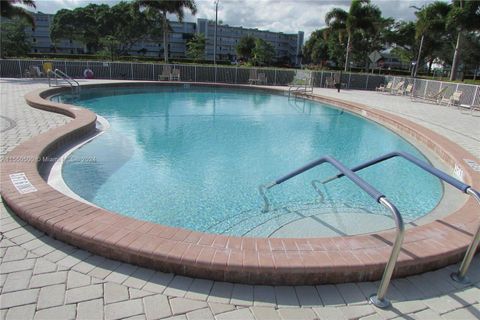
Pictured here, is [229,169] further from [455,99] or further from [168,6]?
[168,6]

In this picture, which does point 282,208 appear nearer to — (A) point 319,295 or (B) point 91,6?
(A) point 319,295

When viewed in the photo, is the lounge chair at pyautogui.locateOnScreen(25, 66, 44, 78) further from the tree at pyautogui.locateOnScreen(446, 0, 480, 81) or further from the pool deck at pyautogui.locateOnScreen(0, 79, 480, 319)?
the tree at pyautogui.locateOnScreen(446, 0, 480, 81)

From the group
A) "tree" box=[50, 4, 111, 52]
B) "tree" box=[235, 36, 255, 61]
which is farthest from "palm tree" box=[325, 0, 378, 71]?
"tree" box=[235, 36, 255, 61]

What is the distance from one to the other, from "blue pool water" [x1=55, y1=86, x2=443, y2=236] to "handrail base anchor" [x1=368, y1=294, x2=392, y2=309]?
1770mm

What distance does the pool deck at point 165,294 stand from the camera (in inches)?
81.1

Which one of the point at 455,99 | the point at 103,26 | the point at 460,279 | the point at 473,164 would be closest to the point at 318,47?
the point at 103,26

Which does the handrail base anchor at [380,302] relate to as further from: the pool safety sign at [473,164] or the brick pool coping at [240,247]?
the pool safety sign at [473,164]

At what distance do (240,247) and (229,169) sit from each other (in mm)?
3585

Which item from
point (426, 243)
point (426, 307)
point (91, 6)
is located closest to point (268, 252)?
point (426, 307)

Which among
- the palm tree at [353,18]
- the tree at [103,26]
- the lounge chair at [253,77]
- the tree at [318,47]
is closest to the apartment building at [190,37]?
the tree at [103,26]

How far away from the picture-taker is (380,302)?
7.33ft

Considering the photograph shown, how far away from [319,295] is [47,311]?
5.89 feet

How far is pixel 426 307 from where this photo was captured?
224 centimetres

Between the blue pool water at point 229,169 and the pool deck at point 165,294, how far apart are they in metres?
1.59
